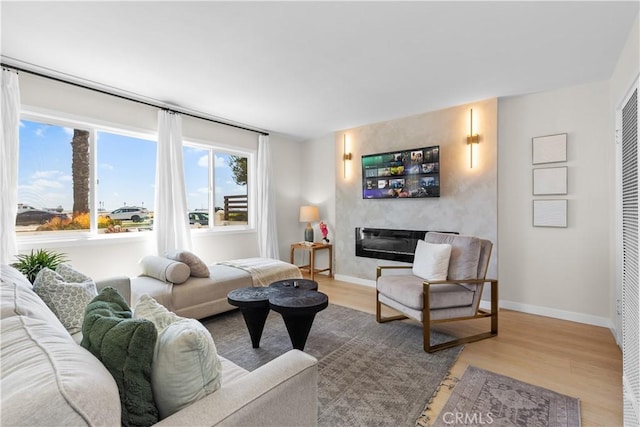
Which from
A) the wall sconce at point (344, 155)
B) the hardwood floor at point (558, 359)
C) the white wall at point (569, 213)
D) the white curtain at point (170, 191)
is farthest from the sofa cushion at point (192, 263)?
the white wall at point (569, 213)

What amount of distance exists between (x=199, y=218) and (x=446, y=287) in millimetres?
3501

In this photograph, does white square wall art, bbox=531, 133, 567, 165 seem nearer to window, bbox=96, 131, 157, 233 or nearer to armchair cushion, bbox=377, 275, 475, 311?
armchair cushion, bbox=377, 275, 475, 311

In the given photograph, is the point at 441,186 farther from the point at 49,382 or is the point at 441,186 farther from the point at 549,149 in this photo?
the point at 49,382

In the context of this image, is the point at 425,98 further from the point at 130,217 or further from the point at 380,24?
the point at 130,217

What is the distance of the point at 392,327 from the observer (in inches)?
117

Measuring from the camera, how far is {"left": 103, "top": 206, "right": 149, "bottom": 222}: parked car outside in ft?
11.7

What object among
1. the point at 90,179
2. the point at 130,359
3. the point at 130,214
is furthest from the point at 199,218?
the point at 130,359

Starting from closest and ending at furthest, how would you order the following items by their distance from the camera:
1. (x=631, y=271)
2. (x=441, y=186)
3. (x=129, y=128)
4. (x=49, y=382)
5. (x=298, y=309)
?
(x=49, y=382) < (x=631, y=271) < (x=298, y=309) < (x=129, y=128) < (x=441, y=186)

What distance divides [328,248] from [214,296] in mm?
2424

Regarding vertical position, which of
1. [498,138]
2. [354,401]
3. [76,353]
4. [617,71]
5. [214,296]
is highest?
[617,71]

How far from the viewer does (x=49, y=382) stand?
62cm

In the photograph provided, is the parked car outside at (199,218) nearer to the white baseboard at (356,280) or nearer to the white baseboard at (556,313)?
the white baseboard at (356,280)

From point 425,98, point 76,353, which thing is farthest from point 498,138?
point 76,353

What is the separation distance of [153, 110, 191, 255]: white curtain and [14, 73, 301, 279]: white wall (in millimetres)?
178
